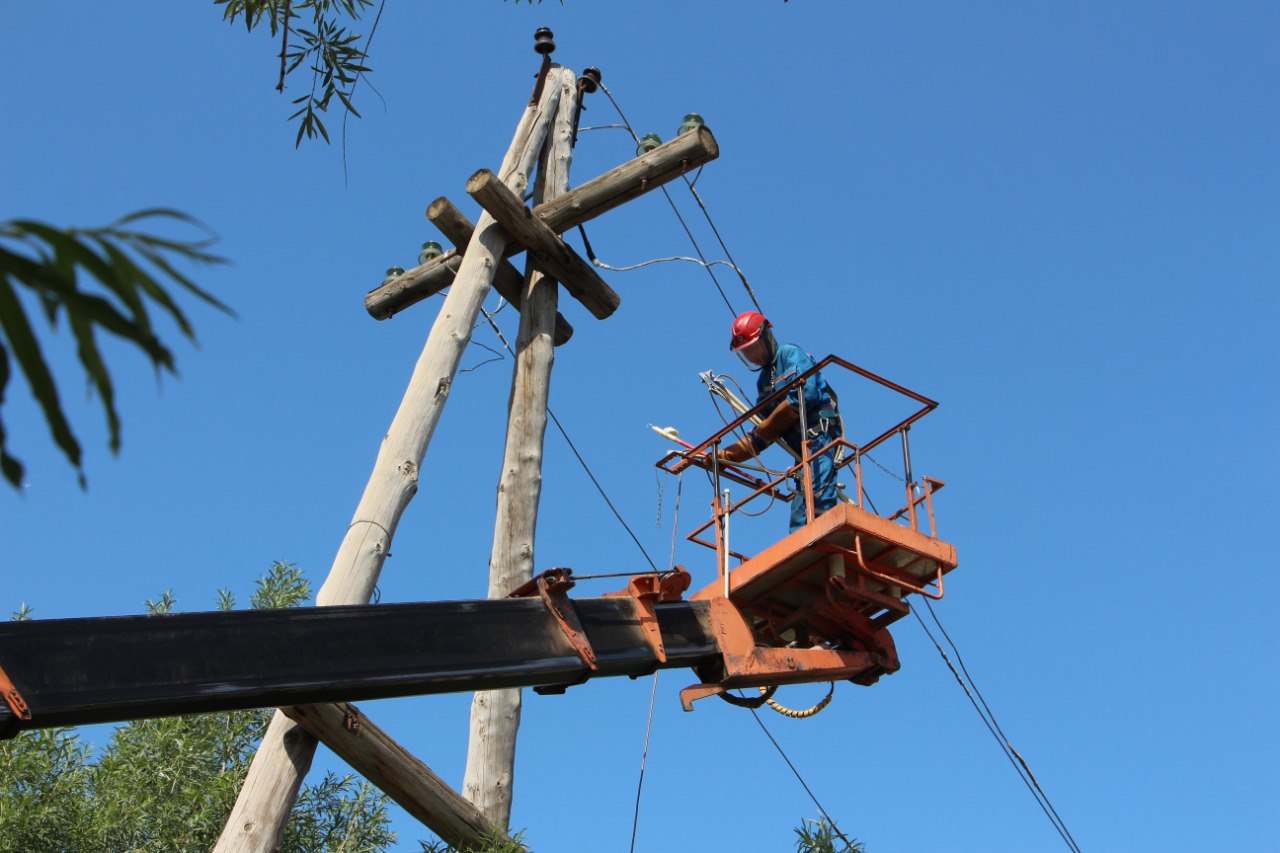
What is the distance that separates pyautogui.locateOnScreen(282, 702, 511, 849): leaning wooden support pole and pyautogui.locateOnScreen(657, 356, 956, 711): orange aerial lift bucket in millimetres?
1251

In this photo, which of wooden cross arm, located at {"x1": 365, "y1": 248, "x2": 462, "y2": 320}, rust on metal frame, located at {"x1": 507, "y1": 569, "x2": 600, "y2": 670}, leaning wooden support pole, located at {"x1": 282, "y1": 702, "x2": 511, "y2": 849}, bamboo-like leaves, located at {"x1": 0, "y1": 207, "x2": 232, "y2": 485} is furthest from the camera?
wooden cross arm, located at {"x1": 365, "y1": 248, "x2": 462, "y2": 320}

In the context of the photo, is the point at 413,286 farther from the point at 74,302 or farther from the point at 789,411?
the point at 74,302

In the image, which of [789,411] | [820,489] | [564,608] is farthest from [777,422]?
[564,608]

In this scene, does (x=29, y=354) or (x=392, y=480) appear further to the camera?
(x=392, y=480)

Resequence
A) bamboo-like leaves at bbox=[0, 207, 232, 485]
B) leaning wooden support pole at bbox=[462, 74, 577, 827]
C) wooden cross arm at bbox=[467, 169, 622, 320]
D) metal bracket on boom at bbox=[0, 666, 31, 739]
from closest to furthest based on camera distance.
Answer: bamboo-like leaves at bbox=[0, 207, 232, 485] < metal bracket on boom at bbox=[0, 666, 31, 739] < leaning wooden support pole at bbox=[462, 74, 577, 827] < wooden cross arm at bbox=[467, 169, 622, 320]

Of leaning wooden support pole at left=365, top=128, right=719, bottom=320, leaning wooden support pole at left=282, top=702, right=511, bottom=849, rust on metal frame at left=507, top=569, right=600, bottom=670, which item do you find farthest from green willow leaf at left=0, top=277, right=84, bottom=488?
leaning wooden support pole at left=365, top=128, right=719, bottom=320

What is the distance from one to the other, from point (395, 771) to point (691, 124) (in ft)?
15.7

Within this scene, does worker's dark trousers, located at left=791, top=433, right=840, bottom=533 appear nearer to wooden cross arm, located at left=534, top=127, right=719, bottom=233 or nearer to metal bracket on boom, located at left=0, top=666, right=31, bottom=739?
wooden cross arm, located at left=534, top=127, right=719, bottom=233

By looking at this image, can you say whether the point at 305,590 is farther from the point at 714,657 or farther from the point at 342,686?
the point at 342,686

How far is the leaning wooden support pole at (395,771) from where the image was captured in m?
6.23

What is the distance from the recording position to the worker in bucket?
846 centimetres

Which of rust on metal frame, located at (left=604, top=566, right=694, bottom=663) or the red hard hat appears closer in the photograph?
rust on metal frame, located at (left=604, top=566, right=694, bottom=663)

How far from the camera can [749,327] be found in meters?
9.38

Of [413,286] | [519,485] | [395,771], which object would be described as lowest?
[395,771]
